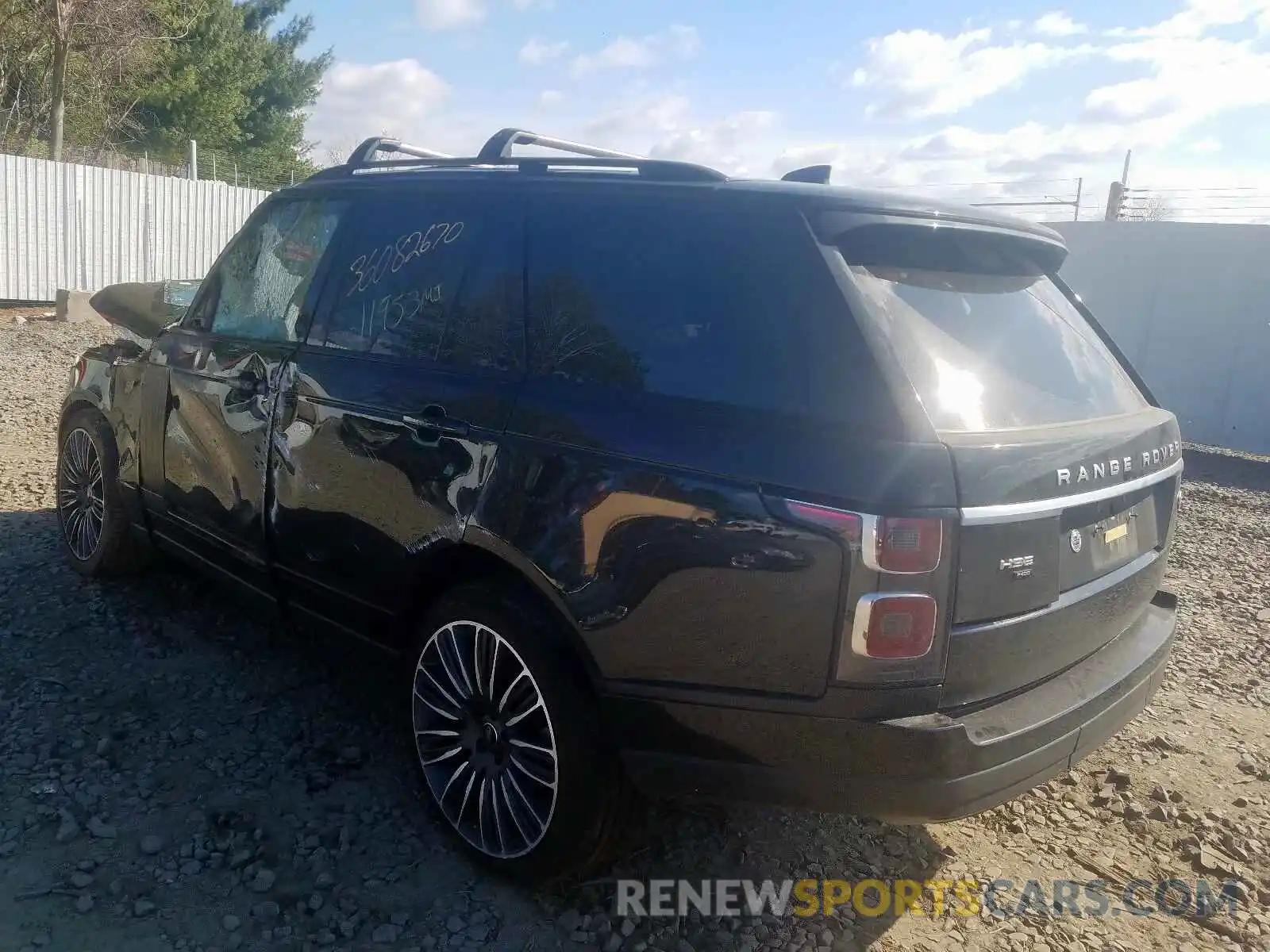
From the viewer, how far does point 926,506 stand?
6.91 feet

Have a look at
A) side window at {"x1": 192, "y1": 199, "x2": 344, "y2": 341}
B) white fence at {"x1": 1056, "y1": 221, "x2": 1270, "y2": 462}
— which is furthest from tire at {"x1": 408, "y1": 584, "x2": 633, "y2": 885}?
white fence at {"x1": 1056, "y1": 221, "x2": 1270, "y2": 462}

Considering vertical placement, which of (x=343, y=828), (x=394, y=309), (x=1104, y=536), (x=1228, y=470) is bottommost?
(x=343, y=828)

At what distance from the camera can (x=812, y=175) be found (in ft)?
9.70

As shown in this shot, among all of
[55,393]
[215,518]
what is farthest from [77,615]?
[55,393]

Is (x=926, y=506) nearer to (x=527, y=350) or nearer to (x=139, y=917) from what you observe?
(x=527, y=350)

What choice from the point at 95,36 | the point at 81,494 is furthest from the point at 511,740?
the point at 95,36

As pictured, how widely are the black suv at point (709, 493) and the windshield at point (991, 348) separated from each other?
0.04 feet

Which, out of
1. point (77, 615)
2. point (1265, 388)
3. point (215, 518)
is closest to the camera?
point (215, 518)

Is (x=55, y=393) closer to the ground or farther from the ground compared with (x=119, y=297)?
closer to the ground

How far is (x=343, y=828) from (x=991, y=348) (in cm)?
235

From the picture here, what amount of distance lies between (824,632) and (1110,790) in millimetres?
1999

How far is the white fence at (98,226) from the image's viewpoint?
46.5 ft

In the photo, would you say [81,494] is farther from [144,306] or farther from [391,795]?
[391,795]

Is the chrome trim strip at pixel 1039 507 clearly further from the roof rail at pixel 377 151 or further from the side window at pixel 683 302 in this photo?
the roof rail at pixel 377 151
